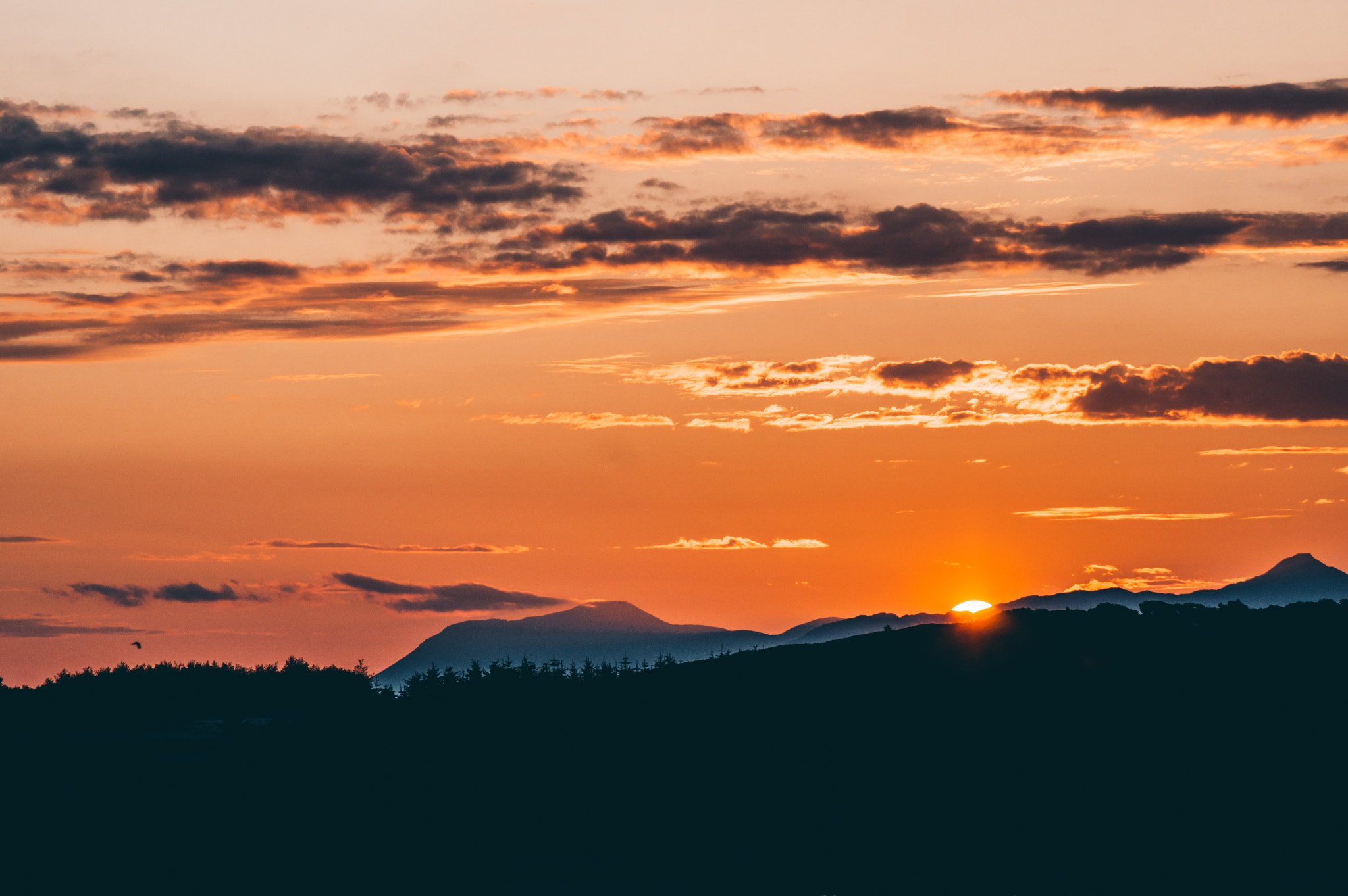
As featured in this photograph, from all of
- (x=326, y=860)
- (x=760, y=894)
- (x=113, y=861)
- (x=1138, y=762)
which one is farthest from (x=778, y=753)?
(x=113, y=861)

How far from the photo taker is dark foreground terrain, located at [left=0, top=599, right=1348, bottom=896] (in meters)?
116

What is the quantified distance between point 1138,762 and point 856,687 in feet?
85.3

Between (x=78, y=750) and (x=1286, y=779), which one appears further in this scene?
(x=78, y=750)

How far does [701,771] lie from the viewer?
13475cm

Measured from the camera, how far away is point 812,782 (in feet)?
426

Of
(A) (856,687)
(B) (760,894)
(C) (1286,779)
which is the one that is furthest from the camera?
(A) (856,687)

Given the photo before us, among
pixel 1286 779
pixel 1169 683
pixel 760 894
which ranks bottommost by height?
pixel 760 894

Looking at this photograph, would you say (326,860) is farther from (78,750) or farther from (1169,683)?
(1169,683)

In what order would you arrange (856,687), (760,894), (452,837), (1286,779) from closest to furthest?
(760,894)
(1286,779)
(452,837)
(856,687)

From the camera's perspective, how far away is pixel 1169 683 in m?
128

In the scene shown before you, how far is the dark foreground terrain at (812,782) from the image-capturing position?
11575cm

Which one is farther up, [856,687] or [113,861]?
[856,687]

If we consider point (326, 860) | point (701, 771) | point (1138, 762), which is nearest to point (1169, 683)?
point (1138, 762)

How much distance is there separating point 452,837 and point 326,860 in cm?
1138
